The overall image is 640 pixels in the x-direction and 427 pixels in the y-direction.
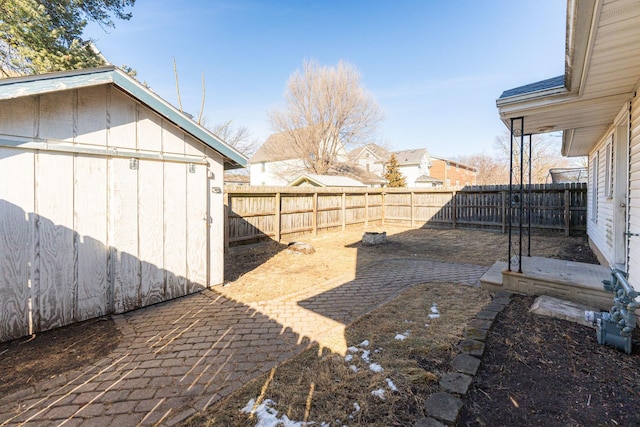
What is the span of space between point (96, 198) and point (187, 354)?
2328 mm

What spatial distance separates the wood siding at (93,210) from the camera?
318 cm

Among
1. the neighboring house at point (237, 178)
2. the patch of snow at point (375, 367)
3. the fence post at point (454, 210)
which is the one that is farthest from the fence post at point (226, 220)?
the neighboring house at point (237, 178)

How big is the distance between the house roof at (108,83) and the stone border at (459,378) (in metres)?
4.30

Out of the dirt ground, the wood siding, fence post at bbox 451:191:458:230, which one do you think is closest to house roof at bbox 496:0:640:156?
the dirt ground

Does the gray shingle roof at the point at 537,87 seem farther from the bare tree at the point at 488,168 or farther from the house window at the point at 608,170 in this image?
the bare tree at the point at 488,168

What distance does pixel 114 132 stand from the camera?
387 cm

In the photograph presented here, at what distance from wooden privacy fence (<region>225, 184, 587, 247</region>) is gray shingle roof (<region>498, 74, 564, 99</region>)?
17.4 ft

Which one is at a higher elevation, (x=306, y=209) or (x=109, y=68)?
(x=109, y=68)

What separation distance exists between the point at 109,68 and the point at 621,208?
298 inches

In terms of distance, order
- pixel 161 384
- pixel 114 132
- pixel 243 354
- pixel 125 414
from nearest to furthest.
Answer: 1. pixel 125 414
2. pixel 161 384
3. pixel 243 354
4. pixel 114 132

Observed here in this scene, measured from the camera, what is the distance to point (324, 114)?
22594 mm

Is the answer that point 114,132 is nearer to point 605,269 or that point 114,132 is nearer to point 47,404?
point 47,404

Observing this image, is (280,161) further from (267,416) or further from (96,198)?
(267,416)

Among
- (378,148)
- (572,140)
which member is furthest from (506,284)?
(378,148)
